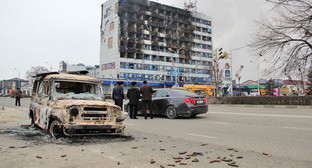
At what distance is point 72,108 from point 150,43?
239ft

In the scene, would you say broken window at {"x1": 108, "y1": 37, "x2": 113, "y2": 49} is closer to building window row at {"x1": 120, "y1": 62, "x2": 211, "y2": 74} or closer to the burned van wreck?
building window row at {"x1": 120, "y1": 62, "x2": 211, "y2": 74}

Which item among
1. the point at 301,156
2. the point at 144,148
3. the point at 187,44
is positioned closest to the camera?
the point at 301,156

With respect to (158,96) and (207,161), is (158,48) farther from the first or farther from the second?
(207,161)

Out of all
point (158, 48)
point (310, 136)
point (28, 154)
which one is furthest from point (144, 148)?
point (158, 48)

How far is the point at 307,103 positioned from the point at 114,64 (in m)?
57.2

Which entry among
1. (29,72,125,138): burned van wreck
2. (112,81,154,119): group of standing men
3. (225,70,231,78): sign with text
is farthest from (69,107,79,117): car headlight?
(225,70,231,78): sign with text

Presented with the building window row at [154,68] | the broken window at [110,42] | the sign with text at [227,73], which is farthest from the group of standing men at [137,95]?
the broken window at [110,42]

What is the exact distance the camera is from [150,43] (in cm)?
7744

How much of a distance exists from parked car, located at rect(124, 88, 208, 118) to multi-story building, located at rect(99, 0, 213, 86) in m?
56.1

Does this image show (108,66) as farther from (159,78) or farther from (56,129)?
(56,129)

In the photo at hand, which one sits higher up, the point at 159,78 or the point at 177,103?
the point at 159,78

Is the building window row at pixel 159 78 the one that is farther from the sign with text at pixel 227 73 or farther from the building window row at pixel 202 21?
the sign with text at pixel 227 73

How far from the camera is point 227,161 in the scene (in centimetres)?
416

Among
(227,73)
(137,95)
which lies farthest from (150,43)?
(137,95)
